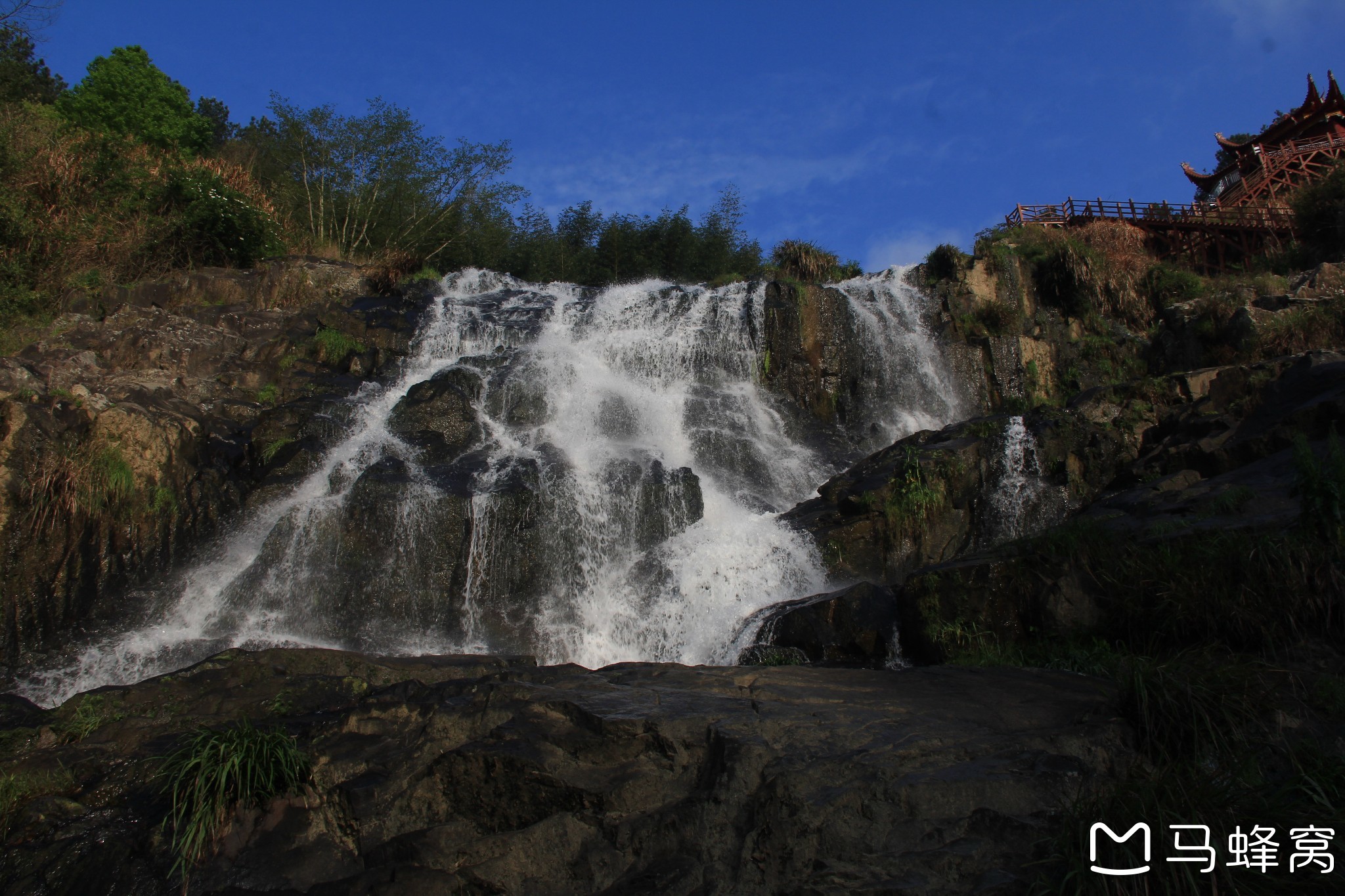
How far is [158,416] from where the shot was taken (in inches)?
472

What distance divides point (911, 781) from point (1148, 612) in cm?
375

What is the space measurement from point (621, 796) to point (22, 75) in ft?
103

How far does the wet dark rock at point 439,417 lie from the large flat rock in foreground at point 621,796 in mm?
8464

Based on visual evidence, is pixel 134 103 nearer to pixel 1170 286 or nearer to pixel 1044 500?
pixel 1044 500

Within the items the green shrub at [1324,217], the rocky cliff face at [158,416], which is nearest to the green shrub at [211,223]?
the rocky cliff face at [158,416]

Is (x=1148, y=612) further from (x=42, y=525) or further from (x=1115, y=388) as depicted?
(x=42, y=525)

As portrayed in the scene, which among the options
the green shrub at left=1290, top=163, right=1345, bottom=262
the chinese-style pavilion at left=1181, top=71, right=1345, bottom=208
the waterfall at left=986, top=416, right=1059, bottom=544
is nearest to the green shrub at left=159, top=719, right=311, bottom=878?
the waterfall at left=986, top=416, right=1059, bottom=544

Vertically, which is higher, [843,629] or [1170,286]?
[1170,286]

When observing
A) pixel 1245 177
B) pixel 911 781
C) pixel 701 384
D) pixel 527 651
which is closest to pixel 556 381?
pixel 701 384

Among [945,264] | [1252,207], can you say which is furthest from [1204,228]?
[945,264]

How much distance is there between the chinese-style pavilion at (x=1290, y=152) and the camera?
30.2 metres

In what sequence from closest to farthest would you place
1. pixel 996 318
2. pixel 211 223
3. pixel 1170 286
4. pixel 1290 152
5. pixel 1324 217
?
pixel 211 223 < pixel 996 318 < pixel 1170 286 < pixel 1324 217 < pixel 1290 152

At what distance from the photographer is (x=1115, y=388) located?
46.0 ft

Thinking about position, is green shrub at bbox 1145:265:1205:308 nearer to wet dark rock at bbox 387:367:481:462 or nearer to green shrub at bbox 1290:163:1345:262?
green shrub at bbox 1290:163:1345:262
